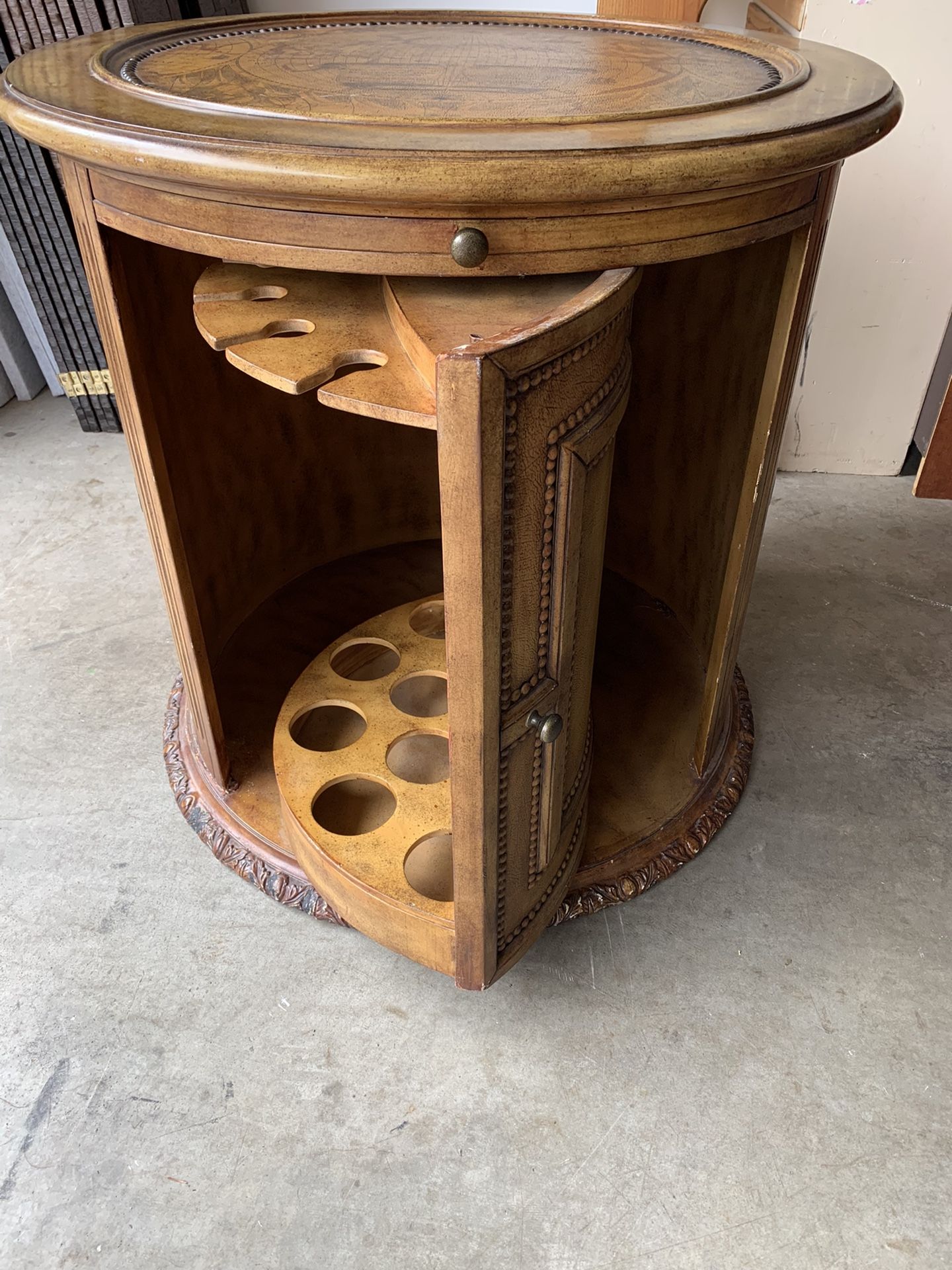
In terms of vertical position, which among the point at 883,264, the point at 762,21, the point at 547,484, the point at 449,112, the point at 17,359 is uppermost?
the point at 449,112

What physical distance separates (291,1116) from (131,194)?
1.05m

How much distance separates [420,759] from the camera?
1.56 meters

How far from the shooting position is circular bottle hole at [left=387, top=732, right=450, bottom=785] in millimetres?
1520

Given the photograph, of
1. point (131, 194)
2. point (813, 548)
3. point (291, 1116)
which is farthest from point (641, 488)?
point (291, 1116)

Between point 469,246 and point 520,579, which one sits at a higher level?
point 469,246

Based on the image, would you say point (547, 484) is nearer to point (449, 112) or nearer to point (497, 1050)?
point (449, 112)

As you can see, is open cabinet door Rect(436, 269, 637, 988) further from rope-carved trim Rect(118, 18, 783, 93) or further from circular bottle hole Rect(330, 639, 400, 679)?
circular bottle hole Rect(330, 639, 400, 679)

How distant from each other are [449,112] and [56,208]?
1.70 m

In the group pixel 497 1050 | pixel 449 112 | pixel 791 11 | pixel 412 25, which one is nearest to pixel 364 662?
pixel 497 1050

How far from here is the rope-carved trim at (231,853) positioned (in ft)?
4.30

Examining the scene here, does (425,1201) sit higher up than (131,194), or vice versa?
(131,194)

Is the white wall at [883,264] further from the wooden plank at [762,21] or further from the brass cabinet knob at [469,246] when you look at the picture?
the brass cabinet knob at [469,246]

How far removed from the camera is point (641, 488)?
180 cm

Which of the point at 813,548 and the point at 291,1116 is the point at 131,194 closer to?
the point at 291,1116
